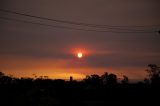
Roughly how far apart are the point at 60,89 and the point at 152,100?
11.6 meters

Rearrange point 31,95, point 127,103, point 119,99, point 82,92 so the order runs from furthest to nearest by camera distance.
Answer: point 82,92 → point 119,99 → point 127,103 → point 31,95

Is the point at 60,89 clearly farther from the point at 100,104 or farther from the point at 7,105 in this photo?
the point at 7,105

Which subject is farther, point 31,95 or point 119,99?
point 119,99

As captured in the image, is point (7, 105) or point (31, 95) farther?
point (31, 95)

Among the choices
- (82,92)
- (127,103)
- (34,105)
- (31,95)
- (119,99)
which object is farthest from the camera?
(82,92)

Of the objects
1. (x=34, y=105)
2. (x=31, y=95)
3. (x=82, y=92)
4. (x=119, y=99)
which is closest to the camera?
(x=34, y=105)

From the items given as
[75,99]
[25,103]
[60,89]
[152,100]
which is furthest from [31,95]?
[152,100]

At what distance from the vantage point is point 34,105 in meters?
26.6

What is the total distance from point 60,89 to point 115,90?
741 centimetres

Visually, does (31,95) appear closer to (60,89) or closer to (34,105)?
(34,105)

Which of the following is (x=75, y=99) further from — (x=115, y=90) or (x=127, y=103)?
(x=115, y=90)

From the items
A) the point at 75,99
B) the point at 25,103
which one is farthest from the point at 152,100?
the point at 25,103

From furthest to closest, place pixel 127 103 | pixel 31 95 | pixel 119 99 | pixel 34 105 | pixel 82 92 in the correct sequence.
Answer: pixel 82 92 < pixel 119 99 < pixel 127 103 < pixel 31 95 < pixel 34 105

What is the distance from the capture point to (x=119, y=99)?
33.7m
